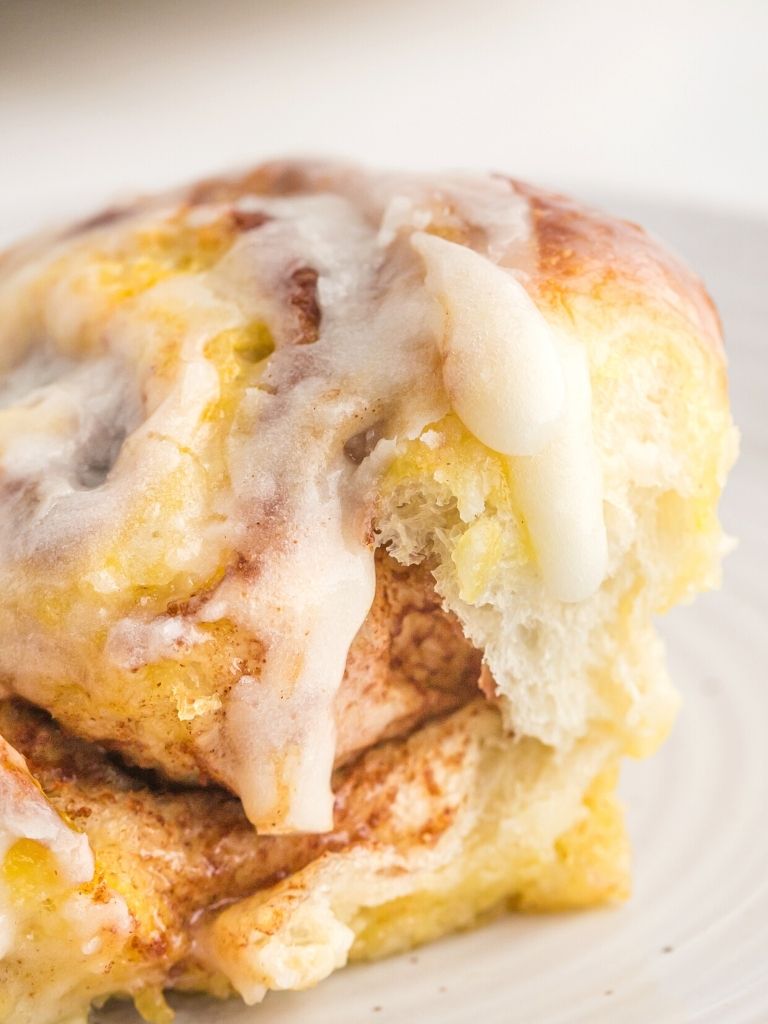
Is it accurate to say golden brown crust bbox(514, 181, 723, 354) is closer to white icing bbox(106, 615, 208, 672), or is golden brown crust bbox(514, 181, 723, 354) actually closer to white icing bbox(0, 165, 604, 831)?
white icing bbox(0, 165, 604, 831)

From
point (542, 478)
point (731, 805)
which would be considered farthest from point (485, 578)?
point (731, 805)

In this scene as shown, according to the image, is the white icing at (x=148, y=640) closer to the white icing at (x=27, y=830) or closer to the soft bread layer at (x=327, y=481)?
the soft bread layer at (x=327, y=481)

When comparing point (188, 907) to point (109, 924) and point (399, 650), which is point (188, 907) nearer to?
point (109, 924)

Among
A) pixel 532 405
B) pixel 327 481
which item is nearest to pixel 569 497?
pixel 532 405

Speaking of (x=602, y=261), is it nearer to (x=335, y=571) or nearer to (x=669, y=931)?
(x=335, y=571)

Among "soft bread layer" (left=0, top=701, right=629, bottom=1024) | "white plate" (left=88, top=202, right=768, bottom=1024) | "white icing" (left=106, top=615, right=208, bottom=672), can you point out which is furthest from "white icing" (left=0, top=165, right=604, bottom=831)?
"white plate" (left=88, top=202, right=768, bottom=1024)

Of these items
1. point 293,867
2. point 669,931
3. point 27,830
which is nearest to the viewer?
point 27,830
